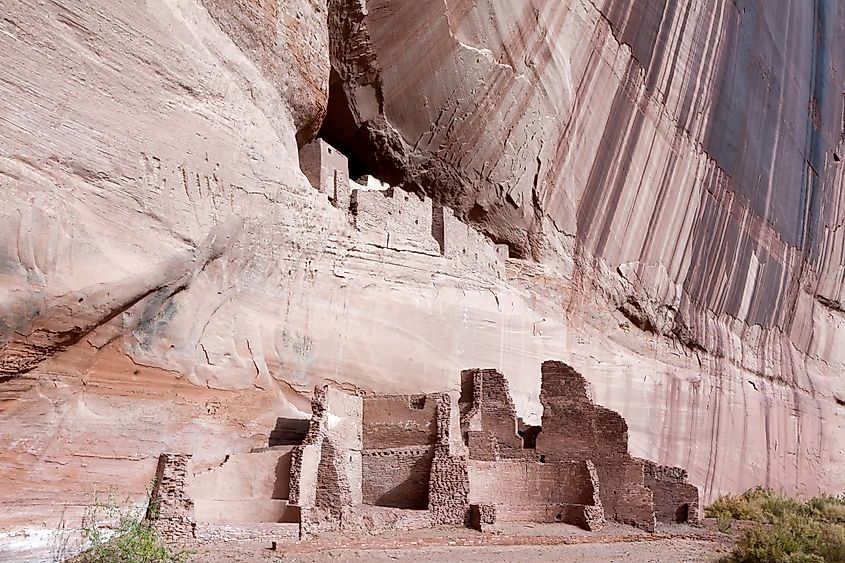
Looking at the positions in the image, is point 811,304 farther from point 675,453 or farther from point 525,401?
point 525,401

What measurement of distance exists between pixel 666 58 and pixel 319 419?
39.3ft

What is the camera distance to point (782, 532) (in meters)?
9.48

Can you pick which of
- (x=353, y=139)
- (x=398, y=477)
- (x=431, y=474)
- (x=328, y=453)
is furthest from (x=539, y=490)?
(x=353, y=139)

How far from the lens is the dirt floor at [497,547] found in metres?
8.39

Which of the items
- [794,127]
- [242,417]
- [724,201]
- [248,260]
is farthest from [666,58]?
[242,417]

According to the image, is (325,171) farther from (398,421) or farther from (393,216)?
(398,421)

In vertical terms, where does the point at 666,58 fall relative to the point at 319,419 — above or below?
above

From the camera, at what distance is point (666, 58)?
1856cm

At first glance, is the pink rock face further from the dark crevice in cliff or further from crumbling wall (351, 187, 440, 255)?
crumbling wall (351, 187, 440, 255)

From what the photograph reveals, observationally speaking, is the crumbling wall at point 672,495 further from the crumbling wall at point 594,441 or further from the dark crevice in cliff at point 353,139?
the dark crevice in cliff at point 353,139

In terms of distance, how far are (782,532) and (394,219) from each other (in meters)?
7.40

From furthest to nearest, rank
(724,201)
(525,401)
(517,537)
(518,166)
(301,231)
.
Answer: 1. (724,201)
2. (518,166)
3. (525,401)
4. (301,231)
5. (517,537)

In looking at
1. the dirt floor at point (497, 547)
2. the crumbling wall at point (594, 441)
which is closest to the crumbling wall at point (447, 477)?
the dirt floor at point (497, 547)

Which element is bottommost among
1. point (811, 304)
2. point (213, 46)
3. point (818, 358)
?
point (818, 358)
